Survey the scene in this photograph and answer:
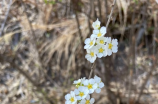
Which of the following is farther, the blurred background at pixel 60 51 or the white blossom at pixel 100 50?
the blurred background at pixel 60 51

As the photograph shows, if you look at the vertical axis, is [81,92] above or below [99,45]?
below

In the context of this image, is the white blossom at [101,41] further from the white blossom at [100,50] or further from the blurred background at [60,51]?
the blurred background at [60,51]

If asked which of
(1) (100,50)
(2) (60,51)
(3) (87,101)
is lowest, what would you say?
(3) (87,101)

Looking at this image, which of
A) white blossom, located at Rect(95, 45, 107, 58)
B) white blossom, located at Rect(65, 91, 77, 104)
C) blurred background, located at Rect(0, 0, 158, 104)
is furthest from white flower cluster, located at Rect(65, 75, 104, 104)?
blurred background, located at Rect(0, 0, 158, 104)

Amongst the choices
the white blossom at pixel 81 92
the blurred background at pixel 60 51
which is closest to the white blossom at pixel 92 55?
the white blossom at pixel 81 92

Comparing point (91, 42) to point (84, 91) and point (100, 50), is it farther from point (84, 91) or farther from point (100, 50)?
point (84, 91)

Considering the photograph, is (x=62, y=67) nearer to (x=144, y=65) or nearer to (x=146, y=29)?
(x=144, y=65)

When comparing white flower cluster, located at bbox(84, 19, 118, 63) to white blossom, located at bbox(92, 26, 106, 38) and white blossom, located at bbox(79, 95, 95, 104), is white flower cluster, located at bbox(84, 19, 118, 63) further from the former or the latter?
white blossom, located at bbox(79, 95, 95, 104)

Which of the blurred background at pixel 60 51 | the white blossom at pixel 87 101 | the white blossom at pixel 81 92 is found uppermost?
the blurred background at pixel 60 51

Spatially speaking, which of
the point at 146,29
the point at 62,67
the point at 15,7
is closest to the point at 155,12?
the point at 146,29

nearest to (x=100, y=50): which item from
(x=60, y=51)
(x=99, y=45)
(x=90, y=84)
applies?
(x=99, y=45)

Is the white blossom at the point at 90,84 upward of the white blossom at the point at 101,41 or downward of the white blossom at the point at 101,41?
downward
